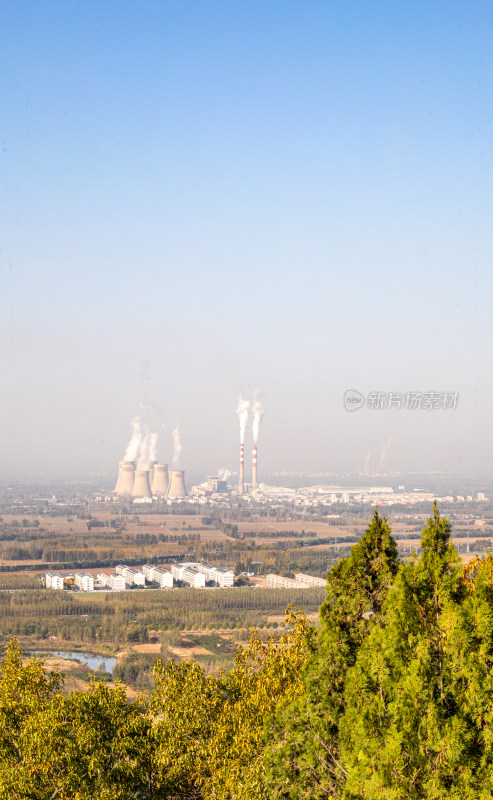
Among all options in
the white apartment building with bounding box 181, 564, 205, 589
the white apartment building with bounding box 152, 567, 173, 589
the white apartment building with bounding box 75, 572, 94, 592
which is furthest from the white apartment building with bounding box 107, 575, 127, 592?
the white apartment building with bounding box 181, 564, 205, 589

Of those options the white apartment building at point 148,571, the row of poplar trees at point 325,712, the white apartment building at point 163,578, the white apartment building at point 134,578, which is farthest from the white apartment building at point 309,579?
the row of poplar trees at point 325,712

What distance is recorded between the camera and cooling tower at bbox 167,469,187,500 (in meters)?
73.8

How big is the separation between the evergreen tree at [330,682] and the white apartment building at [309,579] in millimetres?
32369

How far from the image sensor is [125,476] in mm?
75375

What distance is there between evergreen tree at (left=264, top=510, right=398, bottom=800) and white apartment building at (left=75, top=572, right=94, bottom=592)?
32.7 metres

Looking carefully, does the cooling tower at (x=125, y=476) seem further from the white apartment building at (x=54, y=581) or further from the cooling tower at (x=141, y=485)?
the white apartment building at (x=54, y=581)

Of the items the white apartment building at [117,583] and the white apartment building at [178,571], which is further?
the white apartment building at [178,571]

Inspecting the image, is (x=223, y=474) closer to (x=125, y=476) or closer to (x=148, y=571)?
(x=125, y=476)

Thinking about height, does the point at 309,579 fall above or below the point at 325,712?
below

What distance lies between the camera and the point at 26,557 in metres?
46.2

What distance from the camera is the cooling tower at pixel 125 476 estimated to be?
7212cm

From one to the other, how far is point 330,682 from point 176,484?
71.1m

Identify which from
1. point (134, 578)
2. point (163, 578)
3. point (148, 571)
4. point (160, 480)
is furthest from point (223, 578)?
point (160, 480)

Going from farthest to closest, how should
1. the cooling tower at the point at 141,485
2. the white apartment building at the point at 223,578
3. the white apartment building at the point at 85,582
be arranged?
the cooling tower at the point at 141,485 < the white apartment building at the point at 223,578 < the white apartment building at the point at 85,582
